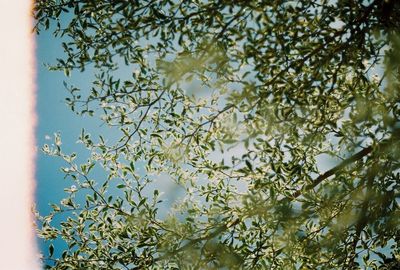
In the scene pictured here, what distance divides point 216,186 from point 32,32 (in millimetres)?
4316

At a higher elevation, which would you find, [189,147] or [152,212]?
[189,147]

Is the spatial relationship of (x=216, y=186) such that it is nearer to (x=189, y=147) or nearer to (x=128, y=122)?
(x=189, y=147)

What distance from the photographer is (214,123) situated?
7574mm

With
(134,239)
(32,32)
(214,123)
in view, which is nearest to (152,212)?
(134,239)

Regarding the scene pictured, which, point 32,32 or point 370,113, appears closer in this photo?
point 370,113

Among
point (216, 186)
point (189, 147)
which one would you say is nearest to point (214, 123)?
point (189, 147)

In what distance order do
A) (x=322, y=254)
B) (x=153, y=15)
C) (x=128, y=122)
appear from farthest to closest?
1. (x=128, y=122)
2. (x=322, y=254)
3. (x=153, y=15)

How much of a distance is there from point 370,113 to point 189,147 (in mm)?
3169

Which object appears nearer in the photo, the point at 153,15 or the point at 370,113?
the point at 370,113

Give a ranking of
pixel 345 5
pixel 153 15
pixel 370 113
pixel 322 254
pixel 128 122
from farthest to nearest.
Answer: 1. pixel 128 122
2. pixel 322 254
3. pixel 153 15
4. pixel 345 5
5. pixel 370 113

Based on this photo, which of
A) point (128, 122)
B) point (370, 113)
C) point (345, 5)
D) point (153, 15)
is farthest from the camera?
point (128, 122)

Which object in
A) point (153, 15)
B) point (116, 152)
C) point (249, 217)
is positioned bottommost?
point (249, 217)

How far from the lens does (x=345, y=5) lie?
6422 mm

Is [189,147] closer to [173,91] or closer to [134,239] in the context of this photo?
[173,91]
